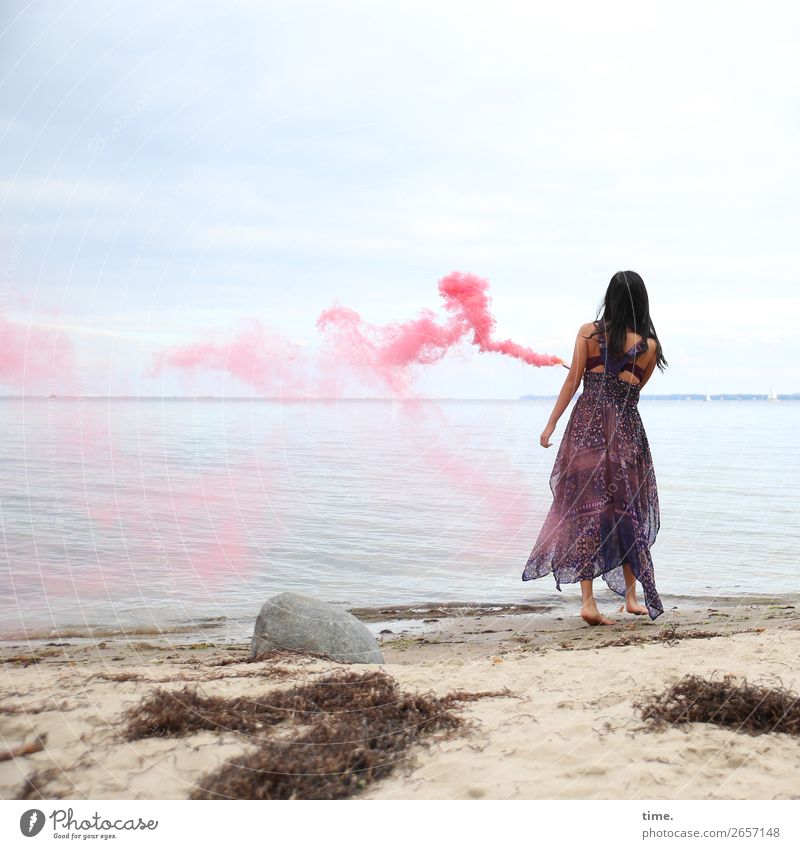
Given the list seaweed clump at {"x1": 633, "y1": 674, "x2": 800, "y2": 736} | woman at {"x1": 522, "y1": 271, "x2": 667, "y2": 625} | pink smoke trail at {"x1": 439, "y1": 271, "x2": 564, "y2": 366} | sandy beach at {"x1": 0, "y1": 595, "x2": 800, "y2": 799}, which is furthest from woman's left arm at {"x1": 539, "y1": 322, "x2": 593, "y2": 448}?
seaweed clump at {"x1": 633, "y1": 674, "x2": 800, "y2": 736}

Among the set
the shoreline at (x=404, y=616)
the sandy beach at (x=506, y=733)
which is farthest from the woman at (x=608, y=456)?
the shoreline at (x=404, y=616)

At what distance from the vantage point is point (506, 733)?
12.2 feet

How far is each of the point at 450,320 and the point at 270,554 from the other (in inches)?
209

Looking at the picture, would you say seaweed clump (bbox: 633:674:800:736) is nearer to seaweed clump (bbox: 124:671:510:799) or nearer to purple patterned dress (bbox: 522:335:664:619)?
seaweed clump (bbox: 124:671:510:799)

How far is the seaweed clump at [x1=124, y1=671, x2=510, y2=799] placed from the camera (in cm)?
332

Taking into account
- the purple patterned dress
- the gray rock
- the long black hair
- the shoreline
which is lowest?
the shoreline

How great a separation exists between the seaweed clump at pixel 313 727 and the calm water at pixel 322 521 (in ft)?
13.7

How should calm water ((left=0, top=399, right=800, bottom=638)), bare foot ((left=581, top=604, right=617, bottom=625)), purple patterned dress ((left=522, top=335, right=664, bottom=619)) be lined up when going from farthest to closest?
calm water ((left=0, top=399, right=800, bottom=638)), bare foot ((left=581, top=604, right=617, bottom=625)), purple patterned dress ((left=522, top=335, right=664, bottom=619))

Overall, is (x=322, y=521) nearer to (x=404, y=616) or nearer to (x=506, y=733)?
(x=404, y=616)

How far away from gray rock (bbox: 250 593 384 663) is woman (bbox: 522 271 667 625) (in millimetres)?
1505

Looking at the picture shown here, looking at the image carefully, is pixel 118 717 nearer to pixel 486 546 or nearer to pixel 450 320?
pixel 450 320

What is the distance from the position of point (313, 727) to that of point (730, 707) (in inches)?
80.1

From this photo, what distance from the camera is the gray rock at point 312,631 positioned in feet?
19.5

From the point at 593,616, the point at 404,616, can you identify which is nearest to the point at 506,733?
the point at 593,616
